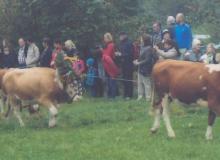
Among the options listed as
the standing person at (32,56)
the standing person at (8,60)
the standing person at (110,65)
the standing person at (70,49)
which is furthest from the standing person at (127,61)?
the standing person at (8,60)

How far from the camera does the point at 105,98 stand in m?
21.7

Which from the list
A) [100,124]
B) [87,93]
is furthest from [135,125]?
[87,93]

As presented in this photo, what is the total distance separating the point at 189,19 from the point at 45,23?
15966mm

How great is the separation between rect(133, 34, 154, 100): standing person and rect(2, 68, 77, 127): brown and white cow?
4561 mm

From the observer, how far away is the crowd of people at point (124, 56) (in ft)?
60.8

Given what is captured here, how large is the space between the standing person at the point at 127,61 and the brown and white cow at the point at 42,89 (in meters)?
5.86

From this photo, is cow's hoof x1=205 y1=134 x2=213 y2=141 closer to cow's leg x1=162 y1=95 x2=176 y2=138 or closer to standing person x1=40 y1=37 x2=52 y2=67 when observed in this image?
cow's leg x1=162 y1=95 x2=176 y2=138

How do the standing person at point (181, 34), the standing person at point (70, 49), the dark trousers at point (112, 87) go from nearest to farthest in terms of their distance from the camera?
the standing person at point (181, 34) < the standing person at point (70, 49) < the dark trousers at point (112, 87)

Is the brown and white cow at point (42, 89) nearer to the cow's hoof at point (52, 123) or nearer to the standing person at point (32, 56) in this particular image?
the cow's hoof at point (52, 123)

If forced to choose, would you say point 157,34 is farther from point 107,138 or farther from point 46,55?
point 107,138

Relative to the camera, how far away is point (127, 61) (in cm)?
2123

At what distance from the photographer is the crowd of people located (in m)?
18.5

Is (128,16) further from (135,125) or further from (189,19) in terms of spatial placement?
(135,125)

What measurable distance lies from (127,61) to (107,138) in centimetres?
846
